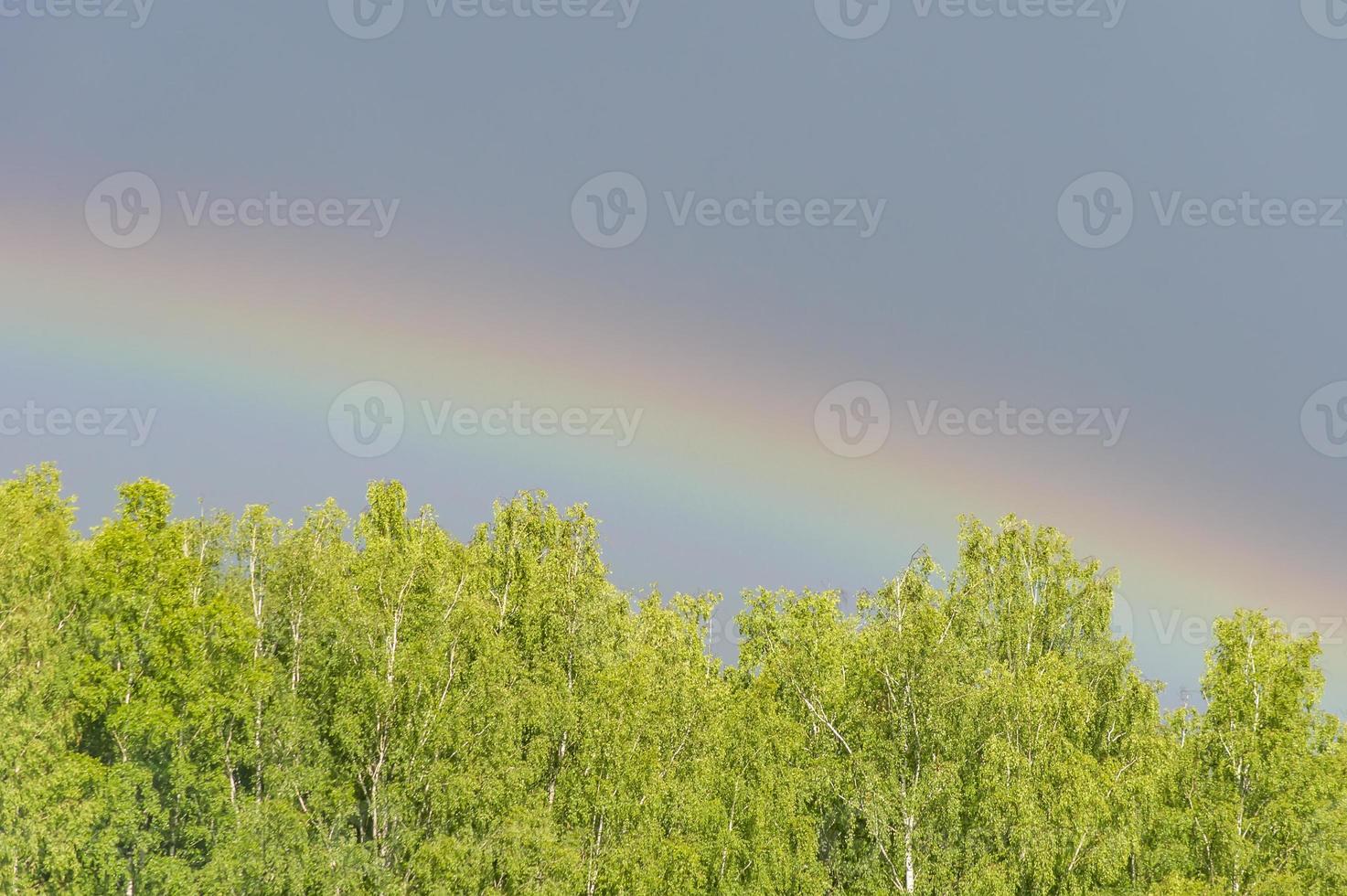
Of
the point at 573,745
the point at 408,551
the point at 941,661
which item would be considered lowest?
the point at 573,745

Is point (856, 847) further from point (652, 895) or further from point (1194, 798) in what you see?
point (1194, 798)

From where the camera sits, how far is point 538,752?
37406 mm

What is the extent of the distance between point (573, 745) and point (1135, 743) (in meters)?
21.4

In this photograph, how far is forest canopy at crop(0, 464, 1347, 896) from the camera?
34.4m

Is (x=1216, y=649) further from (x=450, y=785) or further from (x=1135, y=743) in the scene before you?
(x=450, y=785)

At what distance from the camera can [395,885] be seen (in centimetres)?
3447

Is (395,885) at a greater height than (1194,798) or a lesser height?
lesser

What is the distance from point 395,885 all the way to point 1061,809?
22963 millimetres

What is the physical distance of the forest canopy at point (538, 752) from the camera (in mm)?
34406

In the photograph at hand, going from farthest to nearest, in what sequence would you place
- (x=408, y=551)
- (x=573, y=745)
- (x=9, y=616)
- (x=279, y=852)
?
(x=408, y=551) → (x=573, y=745) → (x=9, y=616) → (x=279, y=852)

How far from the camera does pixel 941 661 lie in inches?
1491

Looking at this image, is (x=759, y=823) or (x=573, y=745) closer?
(x=759, y=823)

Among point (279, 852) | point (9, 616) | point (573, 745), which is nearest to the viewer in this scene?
point (279, 852)

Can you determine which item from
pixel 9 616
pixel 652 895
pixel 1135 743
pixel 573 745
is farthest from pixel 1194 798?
pixel 9 616
